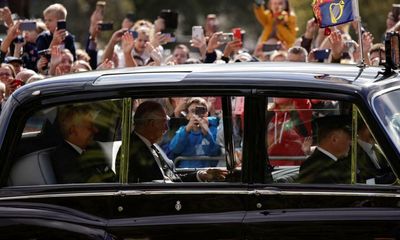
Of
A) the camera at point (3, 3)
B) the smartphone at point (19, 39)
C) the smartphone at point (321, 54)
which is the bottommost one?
the smartphone at point (321, 54)

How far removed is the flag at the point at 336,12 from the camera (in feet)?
27.2

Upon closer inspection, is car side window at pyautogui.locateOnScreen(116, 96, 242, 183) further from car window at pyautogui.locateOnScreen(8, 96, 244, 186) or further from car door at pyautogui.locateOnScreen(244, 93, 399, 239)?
car door at pyautogui.locateOnScreen(244, 93, 399, 239)

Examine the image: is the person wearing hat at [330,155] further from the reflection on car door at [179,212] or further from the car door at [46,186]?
the car door at [46,186]

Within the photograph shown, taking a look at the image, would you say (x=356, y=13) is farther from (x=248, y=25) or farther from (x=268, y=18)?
(x=248, y=25)

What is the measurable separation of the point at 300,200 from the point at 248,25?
3002cm

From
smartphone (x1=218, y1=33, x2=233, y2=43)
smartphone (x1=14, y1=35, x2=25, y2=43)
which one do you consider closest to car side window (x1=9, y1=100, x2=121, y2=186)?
smartphone (x1=218, y1=33, x2=233, y2=43)

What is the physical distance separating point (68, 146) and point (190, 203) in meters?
0.91

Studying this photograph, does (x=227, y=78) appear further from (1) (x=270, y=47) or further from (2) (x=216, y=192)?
(1) (x=270, y=47)

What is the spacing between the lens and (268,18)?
59.1 feet

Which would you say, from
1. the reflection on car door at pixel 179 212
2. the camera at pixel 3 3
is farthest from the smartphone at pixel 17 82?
the reflection on car door at pixel 179 212

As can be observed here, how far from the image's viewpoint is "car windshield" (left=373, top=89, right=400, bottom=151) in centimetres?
701

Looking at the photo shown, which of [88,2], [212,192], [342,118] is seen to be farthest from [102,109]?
[88,2]

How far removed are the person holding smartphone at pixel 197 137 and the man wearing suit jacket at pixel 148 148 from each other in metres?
0.09

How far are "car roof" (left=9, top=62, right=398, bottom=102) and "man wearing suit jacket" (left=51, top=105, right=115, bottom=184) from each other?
0.53 ft
